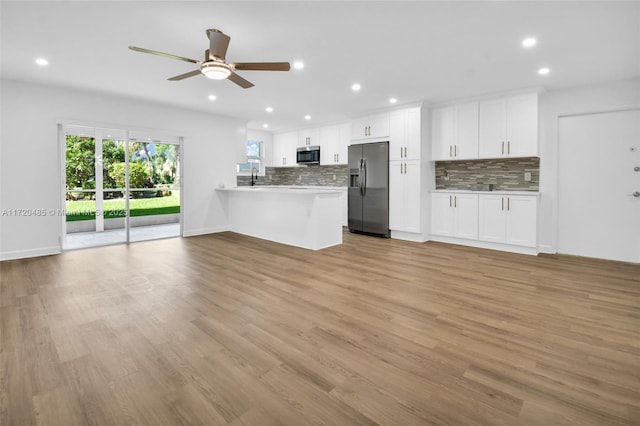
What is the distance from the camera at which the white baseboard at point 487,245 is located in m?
4.88

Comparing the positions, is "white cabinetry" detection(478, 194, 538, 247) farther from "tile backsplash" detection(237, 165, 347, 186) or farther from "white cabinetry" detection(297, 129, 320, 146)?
"white cabinetry" detection(297, 129, 320, 146)

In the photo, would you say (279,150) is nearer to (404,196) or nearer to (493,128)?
(404,196)

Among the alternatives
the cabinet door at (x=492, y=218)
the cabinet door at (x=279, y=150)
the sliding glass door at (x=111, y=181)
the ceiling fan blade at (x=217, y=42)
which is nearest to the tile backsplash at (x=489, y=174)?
the cabinet door at (x=492, y=218)

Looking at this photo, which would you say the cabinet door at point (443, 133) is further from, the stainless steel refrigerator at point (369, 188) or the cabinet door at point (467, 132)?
the stainless steel refrigerator at point (369, 188)

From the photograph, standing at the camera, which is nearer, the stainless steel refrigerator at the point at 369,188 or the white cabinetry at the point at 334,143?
the stainless steel refrigerator at the point at 369,188

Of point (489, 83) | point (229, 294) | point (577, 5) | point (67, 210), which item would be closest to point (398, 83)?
point (489, 83)

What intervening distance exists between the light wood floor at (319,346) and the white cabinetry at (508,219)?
3.26 feet

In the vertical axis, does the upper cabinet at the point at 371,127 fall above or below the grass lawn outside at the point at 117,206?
above

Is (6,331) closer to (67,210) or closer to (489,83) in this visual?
(67,210)

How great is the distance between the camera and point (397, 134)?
597 cm

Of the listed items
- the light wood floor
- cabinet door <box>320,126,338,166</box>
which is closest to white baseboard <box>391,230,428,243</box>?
the light wood floor

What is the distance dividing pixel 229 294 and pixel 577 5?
4.02 meters

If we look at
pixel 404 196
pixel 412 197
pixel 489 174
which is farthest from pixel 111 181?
pixel 489 174

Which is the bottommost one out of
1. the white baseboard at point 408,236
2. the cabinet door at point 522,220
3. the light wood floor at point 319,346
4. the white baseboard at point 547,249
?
the light wood floor at point 319,346
